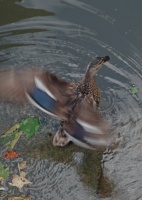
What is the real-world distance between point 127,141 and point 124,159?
0.69 ft

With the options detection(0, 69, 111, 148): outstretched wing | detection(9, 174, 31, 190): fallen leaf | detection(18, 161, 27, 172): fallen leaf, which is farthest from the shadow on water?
detection(9, 174, 31, 190): fallen leaf

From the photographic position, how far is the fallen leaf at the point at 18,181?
5.14 metres

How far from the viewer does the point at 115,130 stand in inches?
217

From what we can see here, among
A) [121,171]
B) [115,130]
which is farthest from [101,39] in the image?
[121,171]

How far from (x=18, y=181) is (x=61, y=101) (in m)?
0.97

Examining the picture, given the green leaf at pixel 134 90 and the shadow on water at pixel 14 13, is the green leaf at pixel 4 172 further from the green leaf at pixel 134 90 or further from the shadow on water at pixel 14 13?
the shadow on water at pixel 14 13

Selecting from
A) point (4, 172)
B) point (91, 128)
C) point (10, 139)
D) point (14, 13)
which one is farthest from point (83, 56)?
point (91, 128)

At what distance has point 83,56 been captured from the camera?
20.3 feet

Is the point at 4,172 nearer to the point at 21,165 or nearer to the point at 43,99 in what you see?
the point at 21,165

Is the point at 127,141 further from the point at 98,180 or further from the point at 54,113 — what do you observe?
the point at 54,113

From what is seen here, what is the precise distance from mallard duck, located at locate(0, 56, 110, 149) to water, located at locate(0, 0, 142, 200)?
2.00 ft

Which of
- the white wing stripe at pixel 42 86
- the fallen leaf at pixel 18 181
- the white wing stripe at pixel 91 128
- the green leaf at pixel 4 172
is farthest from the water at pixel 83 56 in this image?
the white wing stripe at pixel 91 128

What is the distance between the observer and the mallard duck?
439 cm

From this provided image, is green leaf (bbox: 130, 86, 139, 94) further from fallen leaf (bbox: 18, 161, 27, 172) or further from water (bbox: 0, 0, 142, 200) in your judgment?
fallen leaf (bbox: 18, 161, 27, 172)
